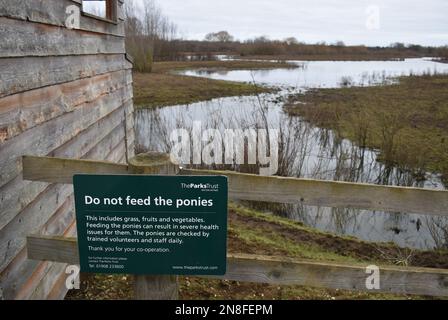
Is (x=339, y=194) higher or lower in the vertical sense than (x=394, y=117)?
higher

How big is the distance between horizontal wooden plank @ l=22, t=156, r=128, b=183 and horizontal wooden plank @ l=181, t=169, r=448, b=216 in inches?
25.8

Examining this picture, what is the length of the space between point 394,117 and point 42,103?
1294 cm

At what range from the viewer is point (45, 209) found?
127 inches

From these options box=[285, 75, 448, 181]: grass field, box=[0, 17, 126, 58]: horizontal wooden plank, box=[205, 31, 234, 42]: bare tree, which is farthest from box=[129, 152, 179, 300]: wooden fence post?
box=[205, 31, 234, 42]: bare tree

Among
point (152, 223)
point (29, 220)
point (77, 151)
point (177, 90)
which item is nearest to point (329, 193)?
point (152, 223)

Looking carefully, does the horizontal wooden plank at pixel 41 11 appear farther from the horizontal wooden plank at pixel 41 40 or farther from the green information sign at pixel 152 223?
the green information sign at pixel 152 223

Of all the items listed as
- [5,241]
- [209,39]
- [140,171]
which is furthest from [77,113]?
[209,39]

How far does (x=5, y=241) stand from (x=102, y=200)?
37.7 inches

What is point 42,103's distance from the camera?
10.2 feet

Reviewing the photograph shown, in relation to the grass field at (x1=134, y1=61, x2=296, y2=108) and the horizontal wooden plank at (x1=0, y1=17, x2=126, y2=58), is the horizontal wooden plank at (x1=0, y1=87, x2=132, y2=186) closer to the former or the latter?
the horizontal wooden plank at (x1=0, y1=17, x2=126, y2=58)

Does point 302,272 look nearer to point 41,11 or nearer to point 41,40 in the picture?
point 41,40
